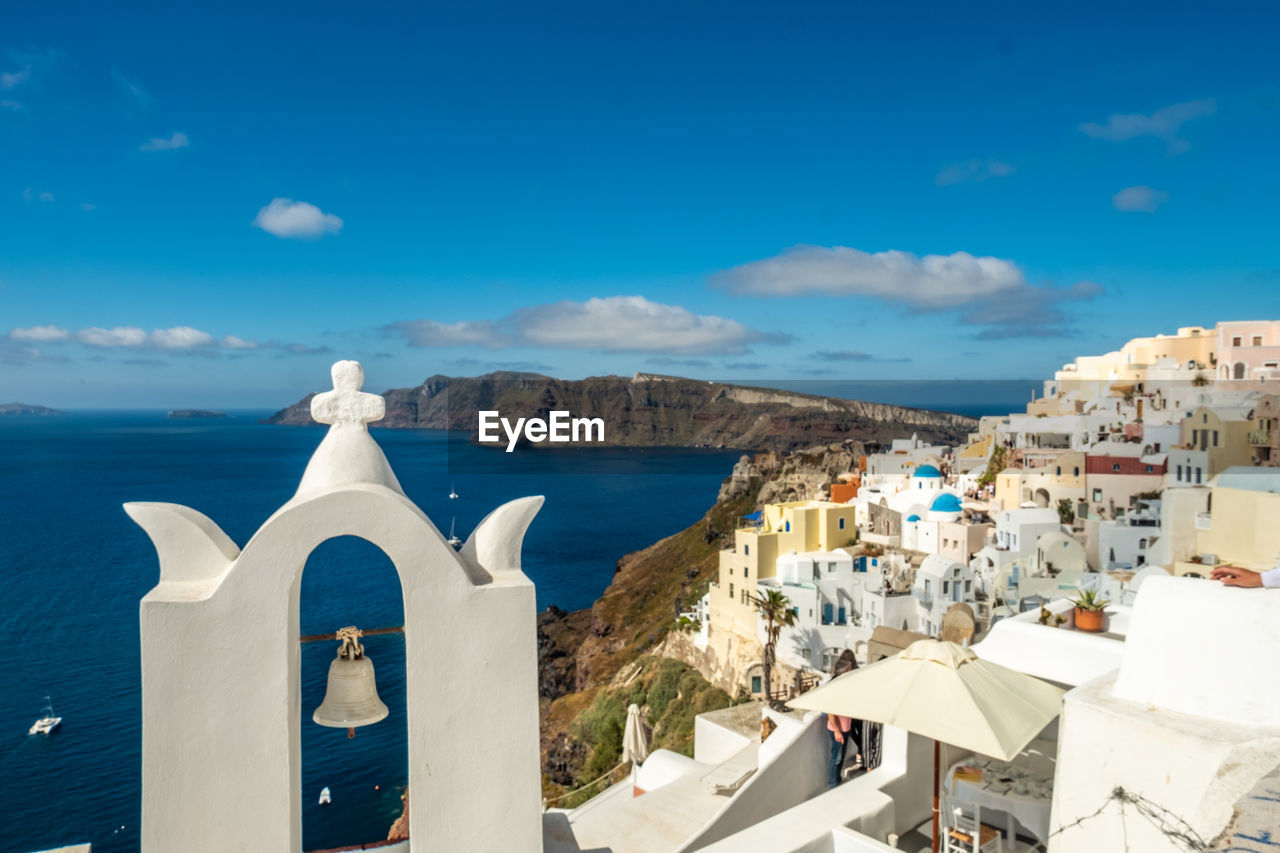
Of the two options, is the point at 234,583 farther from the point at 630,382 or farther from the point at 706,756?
the point at 630,382

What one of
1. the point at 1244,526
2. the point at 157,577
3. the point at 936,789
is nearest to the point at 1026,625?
the point at 936,789

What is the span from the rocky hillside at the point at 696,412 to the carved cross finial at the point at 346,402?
304ft

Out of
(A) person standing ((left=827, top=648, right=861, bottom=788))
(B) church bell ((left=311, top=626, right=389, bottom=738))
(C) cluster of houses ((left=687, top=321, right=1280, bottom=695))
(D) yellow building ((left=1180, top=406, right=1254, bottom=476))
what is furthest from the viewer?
(D) yellow building ((left=1180, top=406, right=1254, bottom=476))

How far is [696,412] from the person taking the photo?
412ft

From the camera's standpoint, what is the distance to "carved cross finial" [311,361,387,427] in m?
3.52

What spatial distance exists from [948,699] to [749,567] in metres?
21.9

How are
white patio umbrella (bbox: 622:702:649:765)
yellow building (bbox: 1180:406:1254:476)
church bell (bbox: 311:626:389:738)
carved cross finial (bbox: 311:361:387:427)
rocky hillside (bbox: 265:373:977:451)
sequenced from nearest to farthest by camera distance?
carved cross finial (bbox: 311:361:387:427) < church bell (bbox: 311:626:389:738) < white patio umbrella (bbox: 622:702:649:765) < yellow building (bbox: 1180:406:1254:476) < rocky hillside (bbox: 265:373:977:451)

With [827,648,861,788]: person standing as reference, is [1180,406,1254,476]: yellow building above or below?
above

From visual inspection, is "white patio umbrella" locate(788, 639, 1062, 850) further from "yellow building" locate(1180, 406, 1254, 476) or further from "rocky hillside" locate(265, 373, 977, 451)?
"rocky hillside" locate(265, 373, 977, 451)

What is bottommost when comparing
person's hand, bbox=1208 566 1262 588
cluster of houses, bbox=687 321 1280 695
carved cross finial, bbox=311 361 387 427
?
cluster of houses, bbox=687 321 1280 695

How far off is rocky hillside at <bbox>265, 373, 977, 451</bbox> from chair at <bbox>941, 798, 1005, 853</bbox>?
295 ft

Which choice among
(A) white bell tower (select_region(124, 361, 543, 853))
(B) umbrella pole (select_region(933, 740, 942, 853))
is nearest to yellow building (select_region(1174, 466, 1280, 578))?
(B) umbrella pole (select_region(933, 740, 942, 853))

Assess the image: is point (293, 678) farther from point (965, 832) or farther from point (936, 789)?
point (965, 832)

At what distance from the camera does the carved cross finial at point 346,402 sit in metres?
3.52
